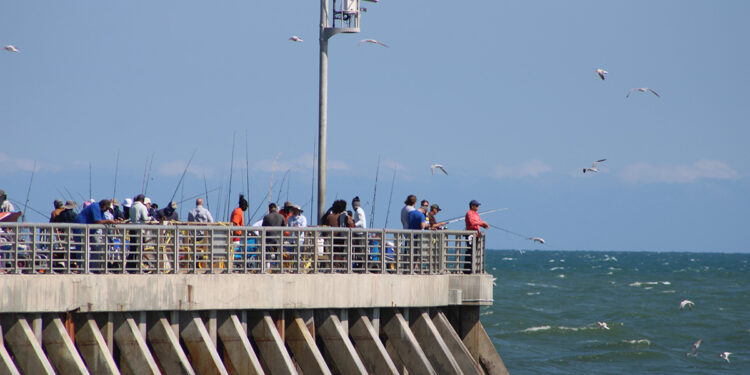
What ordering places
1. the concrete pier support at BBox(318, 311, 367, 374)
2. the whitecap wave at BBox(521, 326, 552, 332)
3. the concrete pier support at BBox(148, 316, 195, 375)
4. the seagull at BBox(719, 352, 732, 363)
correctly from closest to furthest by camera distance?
the concrete pier support at BBox(148, 316, 195, 375), the concrete pier support at BBox(318, 311, 367, 374), the seagull at BBox(719, 352, 732, 363), the whitecap wave at BBox(521, 326, 552, 332)

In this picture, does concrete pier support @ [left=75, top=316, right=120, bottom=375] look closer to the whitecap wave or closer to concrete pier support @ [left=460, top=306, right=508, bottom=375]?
concrete pier support @ [left=460, top=306, right=508, bottom=375]

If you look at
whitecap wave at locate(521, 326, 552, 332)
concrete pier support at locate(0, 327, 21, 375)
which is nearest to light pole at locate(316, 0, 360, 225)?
concrete pier support at locate(0, 327, 21, 375)

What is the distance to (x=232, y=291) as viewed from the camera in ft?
55.9

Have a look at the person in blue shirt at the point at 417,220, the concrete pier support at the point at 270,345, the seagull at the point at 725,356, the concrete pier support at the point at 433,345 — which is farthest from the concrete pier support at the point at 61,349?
the seagull at the point at 725,356

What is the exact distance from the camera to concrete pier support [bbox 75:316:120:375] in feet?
51.5

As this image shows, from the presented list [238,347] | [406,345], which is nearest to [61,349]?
[238,347]

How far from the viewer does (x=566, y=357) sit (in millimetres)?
44438

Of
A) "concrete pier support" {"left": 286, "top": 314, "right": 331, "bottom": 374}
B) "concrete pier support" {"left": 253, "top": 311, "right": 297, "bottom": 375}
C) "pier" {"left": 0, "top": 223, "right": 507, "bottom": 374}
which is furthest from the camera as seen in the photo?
"concrete pier support" {"left": 286, "top": 314, "right": 331, "bottom": 374}

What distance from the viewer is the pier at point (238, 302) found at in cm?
1552

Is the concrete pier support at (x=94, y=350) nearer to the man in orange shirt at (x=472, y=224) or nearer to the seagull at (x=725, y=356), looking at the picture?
the man in orange shirt at (x=472, y=224)

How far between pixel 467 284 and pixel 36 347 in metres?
7.34

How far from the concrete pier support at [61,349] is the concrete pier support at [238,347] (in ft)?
7.35

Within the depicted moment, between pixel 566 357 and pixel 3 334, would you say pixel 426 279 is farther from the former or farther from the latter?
pixel 566 357

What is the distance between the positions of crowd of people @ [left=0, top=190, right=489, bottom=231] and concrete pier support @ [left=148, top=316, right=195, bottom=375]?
276 cm
